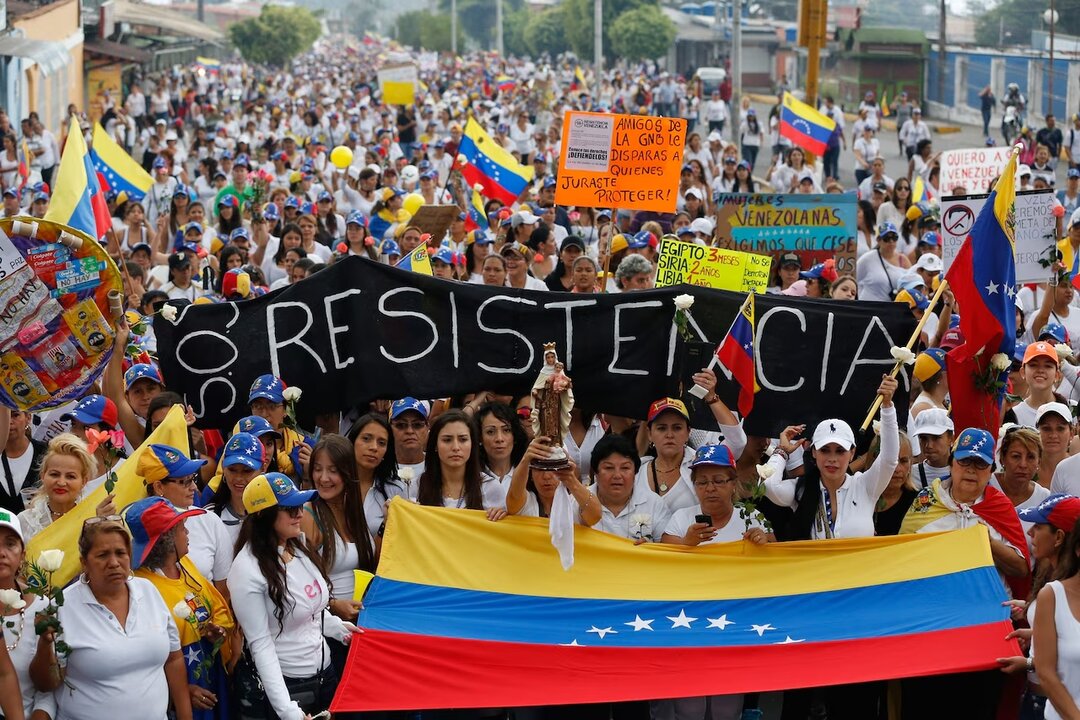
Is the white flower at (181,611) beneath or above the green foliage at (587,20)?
beneath

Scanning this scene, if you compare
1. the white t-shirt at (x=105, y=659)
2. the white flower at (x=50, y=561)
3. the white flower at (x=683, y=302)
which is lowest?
the white t-shirt at (x=105, y=659)

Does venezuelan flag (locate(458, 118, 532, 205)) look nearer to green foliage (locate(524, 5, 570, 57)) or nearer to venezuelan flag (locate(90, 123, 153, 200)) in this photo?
venezuelan flag (locate(90, 123, 153, 200))

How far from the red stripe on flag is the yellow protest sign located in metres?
4.47

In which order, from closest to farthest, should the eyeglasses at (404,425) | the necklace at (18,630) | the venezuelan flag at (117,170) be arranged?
1. the necklace at (18,630)
2. the eyeglasses at (404,425)
3. the venezuelan flag at (117,170)

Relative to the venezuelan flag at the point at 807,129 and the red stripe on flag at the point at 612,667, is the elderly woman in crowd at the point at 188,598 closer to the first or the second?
the red stripe on flag at the point at 612,667

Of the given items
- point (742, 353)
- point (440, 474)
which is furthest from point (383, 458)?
point (742, 353)

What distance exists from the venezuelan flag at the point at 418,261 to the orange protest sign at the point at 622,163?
54.9 inches

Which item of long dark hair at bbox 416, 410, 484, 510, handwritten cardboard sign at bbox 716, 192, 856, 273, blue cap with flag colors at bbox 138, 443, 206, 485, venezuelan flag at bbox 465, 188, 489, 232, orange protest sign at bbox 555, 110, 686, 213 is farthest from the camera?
venezuelan flag at bbox 465, 188, 489, 232

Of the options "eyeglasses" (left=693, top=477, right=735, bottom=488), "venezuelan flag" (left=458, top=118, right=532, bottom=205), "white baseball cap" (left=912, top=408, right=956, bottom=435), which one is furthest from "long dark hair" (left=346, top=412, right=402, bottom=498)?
"venezuelan flag" (left=458, top=118, right=532, bottom=205)

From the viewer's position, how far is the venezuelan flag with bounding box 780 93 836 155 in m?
22.7

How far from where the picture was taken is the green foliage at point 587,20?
3132 inches

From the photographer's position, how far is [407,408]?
26.4 ft

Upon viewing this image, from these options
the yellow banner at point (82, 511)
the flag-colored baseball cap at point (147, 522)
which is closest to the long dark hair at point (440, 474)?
the yellow banner at point (82, 511)

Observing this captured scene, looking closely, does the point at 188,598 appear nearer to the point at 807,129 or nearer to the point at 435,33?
the point at 807,129
